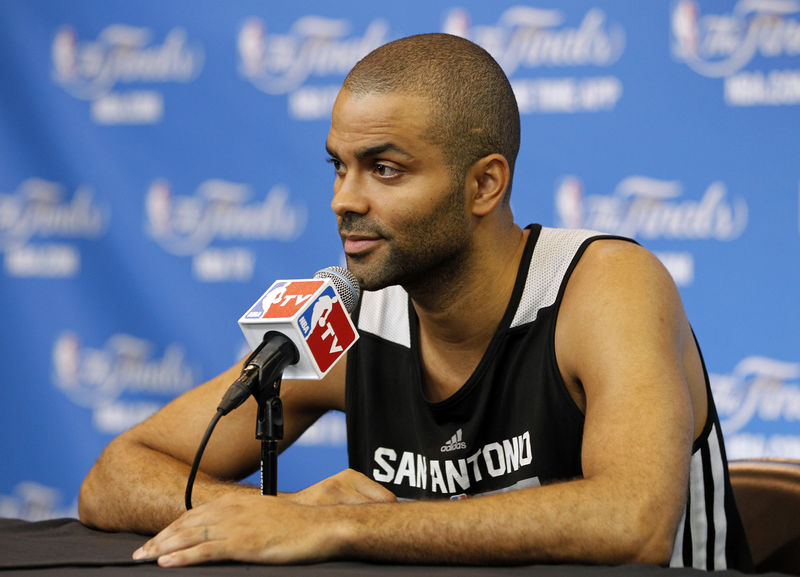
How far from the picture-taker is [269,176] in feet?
10.9

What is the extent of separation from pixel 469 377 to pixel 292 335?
0.50m

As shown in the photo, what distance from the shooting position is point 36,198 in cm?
350

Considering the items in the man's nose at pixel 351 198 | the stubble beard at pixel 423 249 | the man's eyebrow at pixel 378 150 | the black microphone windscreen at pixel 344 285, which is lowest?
the black microphone windscreen at pixel 344 285

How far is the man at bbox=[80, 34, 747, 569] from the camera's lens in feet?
4.10

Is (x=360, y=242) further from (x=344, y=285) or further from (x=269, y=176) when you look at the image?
(x=269, y=176)

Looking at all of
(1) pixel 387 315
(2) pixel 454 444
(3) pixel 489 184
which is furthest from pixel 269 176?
(2) pixel 454 444

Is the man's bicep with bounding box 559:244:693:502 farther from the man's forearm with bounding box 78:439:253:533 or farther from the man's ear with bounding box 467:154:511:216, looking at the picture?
the man's forearm with bounding box 78:439:253:533

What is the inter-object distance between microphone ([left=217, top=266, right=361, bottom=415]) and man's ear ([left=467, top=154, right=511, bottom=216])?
0.39 meters

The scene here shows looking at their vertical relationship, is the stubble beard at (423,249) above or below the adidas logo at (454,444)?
above

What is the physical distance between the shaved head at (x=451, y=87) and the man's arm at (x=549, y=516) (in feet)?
1.55

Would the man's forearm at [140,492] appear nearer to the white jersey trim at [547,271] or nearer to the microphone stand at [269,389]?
the microphone stand at [269,389]

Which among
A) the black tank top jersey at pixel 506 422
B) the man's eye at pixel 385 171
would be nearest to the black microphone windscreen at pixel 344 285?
the man's eye at pixel 385 171

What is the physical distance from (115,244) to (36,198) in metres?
0.37

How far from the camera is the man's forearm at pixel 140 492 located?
161 cm
